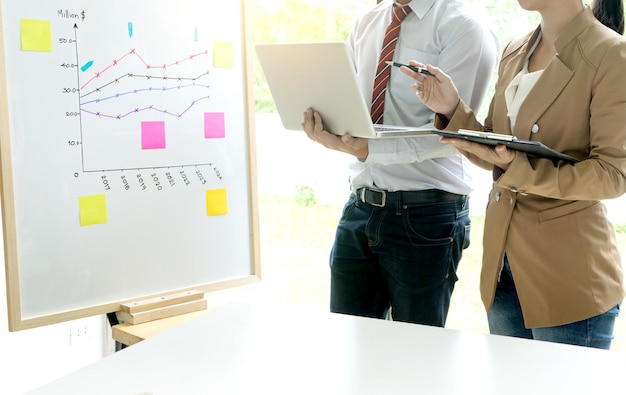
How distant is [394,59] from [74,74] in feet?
3.00

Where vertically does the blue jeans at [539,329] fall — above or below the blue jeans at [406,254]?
below

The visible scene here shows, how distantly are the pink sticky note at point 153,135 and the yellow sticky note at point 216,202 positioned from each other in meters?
0.22

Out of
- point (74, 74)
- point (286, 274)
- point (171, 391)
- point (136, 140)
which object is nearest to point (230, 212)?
point (136, 140)

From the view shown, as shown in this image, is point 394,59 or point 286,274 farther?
point 286,274

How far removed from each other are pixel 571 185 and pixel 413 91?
0.62m

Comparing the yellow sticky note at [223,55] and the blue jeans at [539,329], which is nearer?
the blue jeans at [539,329]

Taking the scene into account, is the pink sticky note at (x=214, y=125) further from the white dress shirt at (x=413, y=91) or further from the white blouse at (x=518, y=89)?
the white blouse at (x=518, y=89)

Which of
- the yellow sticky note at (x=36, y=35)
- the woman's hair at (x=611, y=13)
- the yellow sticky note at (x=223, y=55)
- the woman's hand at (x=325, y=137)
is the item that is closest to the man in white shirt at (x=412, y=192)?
the woman's hand at (x=325, y=137)

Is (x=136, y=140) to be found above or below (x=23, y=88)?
below

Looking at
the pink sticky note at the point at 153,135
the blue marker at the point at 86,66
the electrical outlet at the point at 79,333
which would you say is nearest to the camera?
the blue marker at the point at 86,66

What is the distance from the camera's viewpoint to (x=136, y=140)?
1.97 meters

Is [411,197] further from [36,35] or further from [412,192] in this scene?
[36,35]

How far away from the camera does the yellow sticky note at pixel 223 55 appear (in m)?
2.14

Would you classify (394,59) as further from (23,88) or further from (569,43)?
(23,88)
